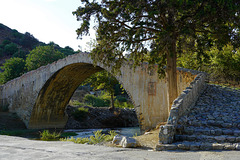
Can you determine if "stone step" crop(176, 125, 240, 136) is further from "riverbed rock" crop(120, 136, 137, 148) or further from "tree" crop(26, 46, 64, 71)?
"tree" crop(26, 46, 64, 71)

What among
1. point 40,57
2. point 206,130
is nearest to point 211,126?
point 206,130

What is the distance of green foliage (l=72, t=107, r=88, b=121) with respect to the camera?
79.3 ft

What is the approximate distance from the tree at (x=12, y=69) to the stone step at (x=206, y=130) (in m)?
27.3

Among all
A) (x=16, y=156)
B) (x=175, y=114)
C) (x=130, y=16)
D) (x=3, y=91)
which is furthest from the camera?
(x=3, y=91)

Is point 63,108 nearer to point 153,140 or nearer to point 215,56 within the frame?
point 215,56

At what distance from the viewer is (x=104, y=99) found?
3359 cm

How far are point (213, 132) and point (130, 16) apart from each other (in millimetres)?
4982

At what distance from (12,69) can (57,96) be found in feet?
36.5

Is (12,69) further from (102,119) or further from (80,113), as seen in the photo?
(102,119)

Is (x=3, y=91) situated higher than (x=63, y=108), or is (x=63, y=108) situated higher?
(x=3, y=91)

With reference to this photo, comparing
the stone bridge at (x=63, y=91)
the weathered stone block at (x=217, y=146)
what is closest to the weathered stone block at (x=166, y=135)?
the weathered stone block at (x=217, y=146)

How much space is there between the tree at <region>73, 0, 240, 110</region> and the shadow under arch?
8.78 m

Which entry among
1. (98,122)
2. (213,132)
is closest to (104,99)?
(98,122)

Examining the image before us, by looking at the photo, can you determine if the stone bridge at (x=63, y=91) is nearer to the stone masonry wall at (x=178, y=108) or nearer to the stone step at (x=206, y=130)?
the stone masonry wall at (x=178, y=108)
